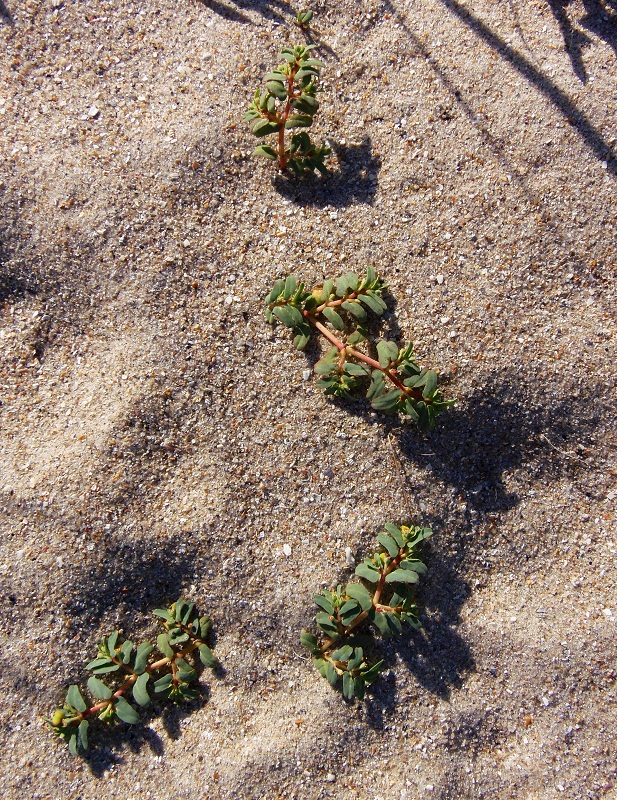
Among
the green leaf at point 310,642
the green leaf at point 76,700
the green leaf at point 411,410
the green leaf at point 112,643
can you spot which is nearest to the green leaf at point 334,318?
the green leaf at point 411,410

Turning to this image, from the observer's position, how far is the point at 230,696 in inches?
100

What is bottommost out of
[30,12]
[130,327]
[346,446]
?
[346,446]

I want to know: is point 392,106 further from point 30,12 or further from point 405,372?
point 30,12

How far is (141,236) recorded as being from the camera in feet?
8.36

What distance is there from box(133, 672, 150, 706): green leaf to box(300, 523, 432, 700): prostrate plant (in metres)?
0.72

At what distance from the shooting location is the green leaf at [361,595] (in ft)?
7.60

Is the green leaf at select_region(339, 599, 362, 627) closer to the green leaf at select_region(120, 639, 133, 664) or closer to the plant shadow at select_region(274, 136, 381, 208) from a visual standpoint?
the green leaf at select_region(120, 639, 133, 664)

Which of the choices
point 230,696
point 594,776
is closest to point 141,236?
point 230,696

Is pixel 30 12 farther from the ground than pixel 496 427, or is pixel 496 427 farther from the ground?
pixel 30 12

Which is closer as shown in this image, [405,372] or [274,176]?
[405,372]

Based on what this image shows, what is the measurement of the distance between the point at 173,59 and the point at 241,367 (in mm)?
1536

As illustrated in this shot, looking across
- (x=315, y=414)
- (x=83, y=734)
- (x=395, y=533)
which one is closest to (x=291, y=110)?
(x=315, y=414)

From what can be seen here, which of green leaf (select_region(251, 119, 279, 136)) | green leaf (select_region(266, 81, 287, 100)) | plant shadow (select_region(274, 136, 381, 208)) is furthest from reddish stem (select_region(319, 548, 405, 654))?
green leaf (select_region(266, 81, 287, 100))

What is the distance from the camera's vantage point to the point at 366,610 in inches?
91.7
